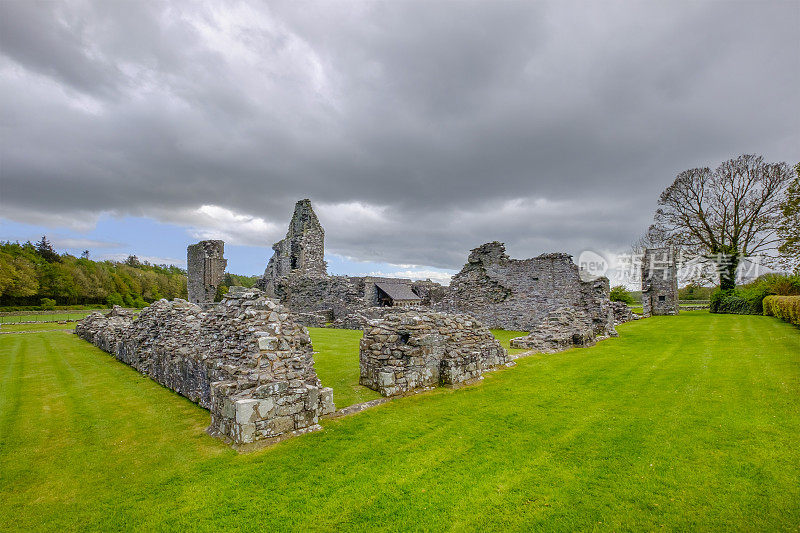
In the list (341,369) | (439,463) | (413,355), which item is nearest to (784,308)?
(413,355)

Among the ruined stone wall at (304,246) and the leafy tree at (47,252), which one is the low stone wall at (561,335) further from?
the leafy tree at (47,252)

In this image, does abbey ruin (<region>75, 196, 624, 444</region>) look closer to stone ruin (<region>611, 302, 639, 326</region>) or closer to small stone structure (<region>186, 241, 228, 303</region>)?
stone ruin (<region>611, 302, 639, 326</region>)

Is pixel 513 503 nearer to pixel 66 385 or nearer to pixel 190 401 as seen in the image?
pixel 190 401

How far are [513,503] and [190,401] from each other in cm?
681

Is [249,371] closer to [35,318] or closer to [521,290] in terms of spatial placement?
[521,290]

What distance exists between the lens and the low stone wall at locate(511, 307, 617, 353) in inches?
537

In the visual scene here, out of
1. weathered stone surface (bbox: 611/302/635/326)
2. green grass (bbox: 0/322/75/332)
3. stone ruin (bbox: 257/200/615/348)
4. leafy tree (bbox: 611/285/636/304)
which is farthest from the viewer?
leafy tree (bbox: 611/285/636/304)

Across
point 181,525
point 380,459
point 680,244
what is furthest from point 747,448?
point 680,244

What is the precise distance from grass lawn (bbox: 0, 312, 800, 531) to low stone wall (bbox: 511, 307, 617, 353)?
16.3 ft

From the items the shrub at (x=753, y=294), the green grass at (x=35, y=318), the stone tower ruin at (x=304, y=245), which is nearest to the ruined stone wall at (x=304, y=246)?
the stone tower ruin at (x=304, y=245)

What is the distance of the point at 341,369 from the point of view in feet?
32.2

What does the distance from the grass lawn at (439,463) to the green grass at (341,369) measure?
776 mm

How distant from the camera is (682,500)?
405 centimetres

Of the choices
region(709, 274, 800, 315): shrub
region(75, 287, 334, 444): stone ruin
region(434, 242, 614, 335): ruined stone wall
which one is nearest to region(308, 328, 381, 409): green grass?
region(75, 287, 334, 444): stone ruin
